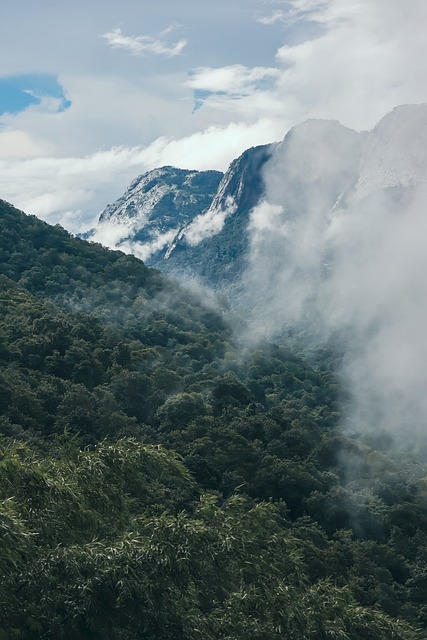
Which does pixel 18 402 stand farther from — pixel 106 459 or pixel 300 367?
pixel 300 367

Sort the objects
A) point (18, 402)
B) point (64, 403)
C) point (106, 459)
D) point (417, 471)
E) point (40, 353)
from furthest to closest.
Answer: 1. point (417, 471)
2. point (40, 353)
3. point (64, 403)
4. point (18, 402)
5. point (106, 459)

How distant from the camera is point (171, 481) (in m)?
33.3

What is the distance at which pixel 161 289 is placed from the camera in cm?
8675

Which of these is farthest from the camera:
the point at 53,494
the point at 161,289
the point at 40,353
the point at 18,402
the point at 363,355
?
the point at 363,355

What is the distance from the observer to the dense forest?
11.1 m

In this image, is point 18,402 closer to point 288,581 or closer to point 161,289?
point 288,581

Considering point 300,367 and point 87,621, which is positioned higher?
point 300,367

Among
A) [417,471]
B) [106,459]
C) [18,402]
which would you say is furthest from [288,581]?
[417,471]

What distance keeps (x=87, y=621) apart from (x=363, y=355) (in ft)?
423

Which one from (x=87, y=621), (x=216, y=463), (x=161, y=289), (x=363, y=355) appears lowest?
(x=87, y=621)

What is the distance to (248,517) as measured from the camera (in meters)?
14.0

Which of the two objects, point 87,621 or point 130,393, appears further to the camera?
point 130,393

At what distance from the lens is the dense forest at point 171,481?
11.1 metres

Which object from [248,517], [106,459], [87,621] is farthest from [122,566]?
[248,517]
